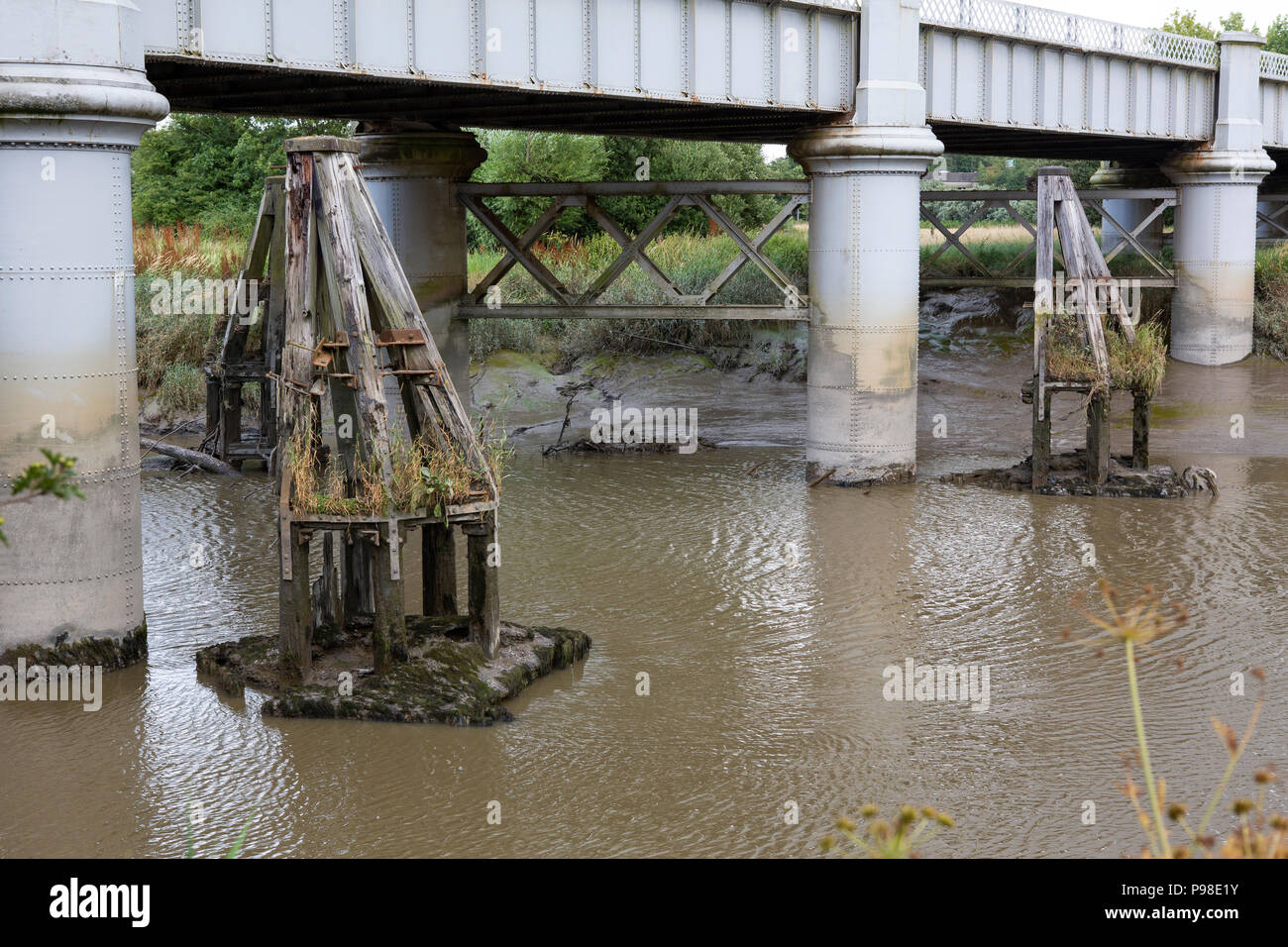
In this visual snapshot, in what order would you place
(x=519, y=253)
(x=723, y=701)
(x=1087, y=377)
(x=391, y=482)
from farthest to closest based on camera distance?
1. (x=519, y=253)
2. (x=1087, y=377)
3. (x=723, y=701)
4. (x=391, y=482)

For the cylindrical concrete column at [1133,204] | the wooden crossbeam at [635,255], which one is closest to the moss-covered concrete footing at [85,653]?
the wooden crossbeam at [635,255]

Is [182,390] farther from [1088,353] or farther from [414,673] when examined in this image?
[414,673]

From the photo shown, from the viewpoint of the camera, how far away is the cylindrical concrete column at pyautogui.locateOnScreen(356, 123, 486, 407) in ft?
68.3

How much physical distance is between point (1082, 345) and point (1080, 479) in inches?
62.8

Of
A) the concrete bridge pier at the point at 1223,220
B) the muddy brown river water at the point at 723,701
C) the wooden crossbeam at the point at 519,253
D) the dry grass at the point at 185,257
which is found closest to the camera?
the muddy brown river water at the point at 723,701

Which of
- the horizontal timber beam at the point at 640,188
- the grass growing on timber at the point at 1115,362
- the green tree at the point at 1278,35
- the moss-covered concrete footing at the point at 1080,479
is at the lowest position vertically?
the moss-covered concrete footing at the point at 1080,479

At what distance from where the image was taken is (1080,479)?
695 inches

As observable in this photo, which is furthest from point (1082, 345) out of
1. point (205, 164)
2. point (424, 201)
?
point (205, 164)

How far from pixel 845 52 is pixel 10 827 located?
13.6m

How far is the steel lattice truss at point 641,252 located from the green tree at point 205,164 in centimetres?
2218

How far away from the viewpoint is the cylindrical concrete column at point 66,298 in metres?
10.4

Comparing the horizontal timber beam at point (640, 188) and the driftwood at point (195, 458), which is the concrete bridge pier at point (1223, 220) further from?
the driftwood at point (195, 458)

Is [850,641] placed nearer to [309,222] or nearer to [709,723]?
[709,723]

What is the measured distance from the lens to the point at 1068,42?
21.8 meters
